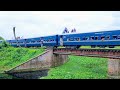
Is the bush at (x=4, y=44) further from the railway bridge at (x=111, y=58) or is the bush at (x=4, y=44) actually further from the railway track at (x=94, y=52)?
the railway bridge at (x=111, y=58)

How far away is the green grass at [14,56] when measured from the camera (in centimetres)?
2481

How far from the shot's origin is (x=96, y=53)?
64.0 ft

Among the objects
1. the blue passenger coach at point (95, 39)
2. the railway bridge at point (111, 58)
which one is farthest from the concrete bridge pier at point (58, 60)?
the railway bridge at point (111, 58)

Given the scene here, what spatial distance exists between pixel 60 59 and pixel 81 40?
7153mm

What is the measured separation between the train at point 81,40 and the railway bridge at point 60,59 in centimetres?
80

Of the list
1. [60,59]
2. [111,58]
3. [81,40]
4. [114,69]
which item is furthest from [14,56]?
[114,69]

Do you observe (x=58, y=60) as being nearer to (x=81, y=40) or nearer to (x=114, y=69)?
(x=81, y=40)

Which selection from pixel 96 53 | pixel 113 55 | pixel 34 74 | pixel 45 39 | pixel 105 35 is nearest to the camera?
pixel 105 35

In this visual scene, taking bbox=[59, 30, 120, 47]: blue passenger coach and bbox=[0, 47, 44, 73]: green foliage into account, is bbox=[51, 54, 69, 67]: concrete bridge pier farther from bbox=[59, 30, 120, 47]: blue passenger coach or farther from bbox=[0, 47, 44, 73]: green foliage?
bbox=[59, 30, 120, 47]: blue passenger coach

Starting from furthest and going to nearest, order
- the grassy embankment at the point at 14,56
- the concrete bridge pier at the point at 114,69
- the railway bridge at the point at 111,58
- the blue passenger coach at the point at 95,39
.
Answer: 1. the grassy embankment at the point at 14,56
2. the concrete bridge pier at the point at 114,69
3. the railway bridge at the point at 111,58
4. the blue passenger coach at the point at 95,39

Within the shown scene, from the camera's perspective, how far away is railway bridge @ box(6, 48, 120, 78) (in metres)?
18.0
